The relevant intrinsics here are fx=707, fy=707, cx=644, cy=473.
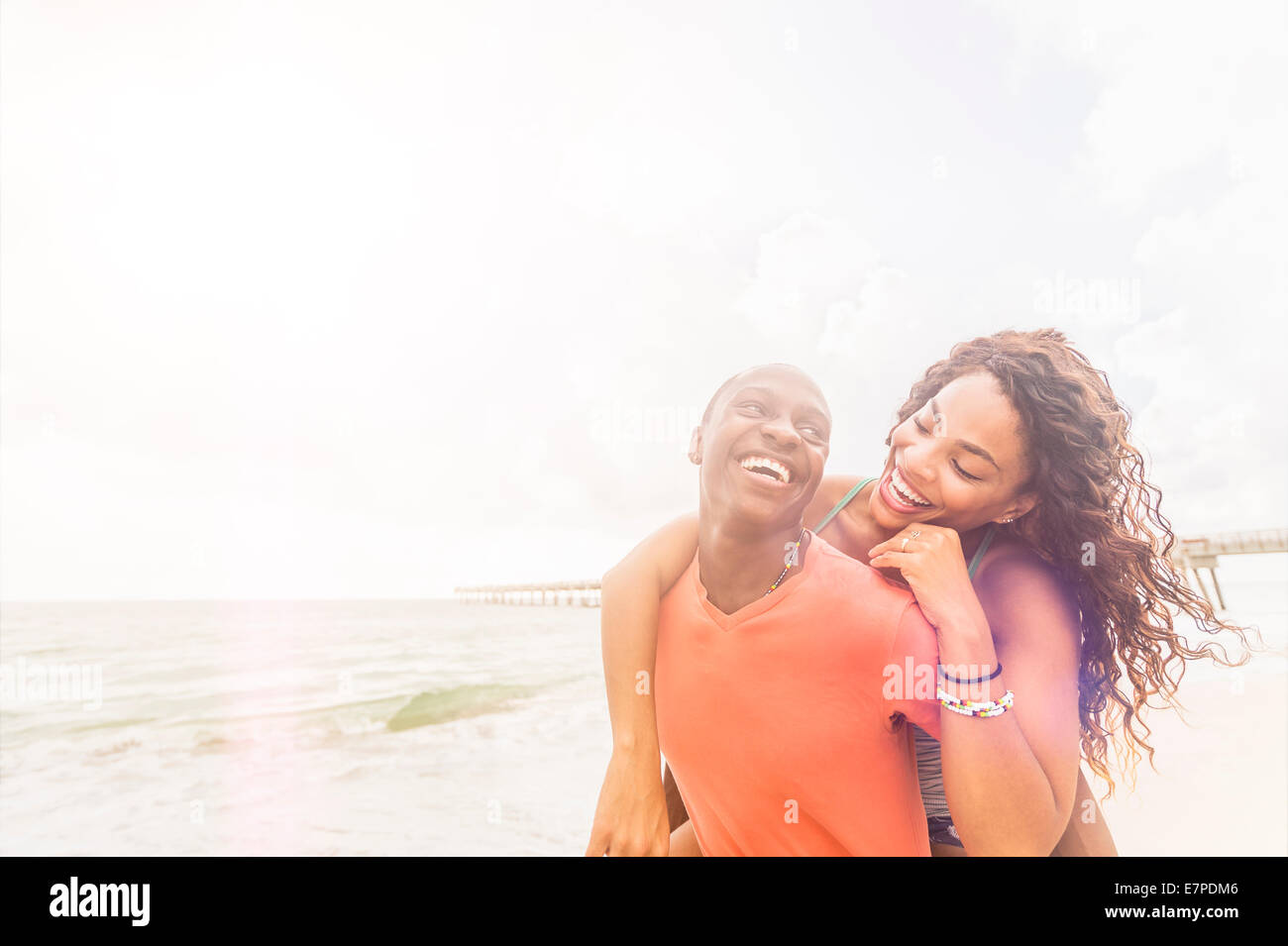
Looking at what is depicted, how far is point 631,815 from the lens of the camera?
6.88 ft

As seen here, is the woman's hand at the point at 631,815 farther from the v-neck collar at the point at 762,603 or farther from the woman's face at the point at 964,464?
the woman's face at the point at 964,464

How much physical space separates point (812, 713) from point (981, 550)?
74cm

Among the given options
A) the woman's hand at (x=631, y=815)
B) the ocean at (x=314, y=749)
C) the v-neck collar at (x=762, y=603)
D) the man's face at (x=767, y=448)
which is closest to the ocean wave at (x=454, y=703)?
the ocean at (x=314, y=749)

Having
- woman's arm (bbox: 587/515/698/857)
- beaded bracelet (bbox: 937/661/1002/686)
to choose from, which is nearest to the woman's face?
beaded bracelet (bbox: 937/661/1002/686)

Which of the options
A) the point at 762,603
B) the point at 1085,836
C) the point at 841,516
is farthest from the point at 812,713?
the point at 1085,836

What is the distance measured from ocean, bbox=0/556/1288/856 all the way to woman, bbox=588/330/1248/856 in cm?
473

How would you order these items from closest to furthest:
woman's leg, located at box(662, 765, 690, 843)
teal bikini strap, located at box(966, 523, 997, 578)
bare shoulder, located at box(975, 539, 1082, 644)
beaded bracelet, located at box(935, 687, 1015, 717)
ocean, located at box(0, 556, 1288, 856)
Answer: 1. beaded bracelet, located at box(935, 687, 1015, 717)
2. bare shoulder, located at box(975, 539, 1082, 644)
3. teal bikini strap, located at box(966, 523, 997, 578)
4. woman's leg, located at box(662, 765, 690, 843)
5. ocean, located at box(0, 556, 1288, 856)

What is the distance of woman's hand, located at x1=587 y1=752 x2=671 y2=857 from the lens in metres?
2.09

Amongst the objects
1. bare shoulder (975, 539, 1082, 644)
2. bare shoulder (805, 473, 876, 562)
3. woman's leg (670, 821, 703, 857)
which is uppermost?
bare shoulder (805, 473, 876, 562)

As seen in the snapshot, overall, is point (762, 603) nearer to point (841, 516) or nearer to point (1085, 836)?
point (841, 516)

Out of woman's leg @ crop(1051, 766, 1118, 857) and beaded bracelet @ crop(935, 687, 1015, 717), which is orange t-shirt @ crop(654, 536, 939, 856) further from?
woman's leg @ crop(1051, 766, 1118, 857)

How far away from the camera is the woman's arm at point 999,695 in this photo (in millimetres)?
1855
